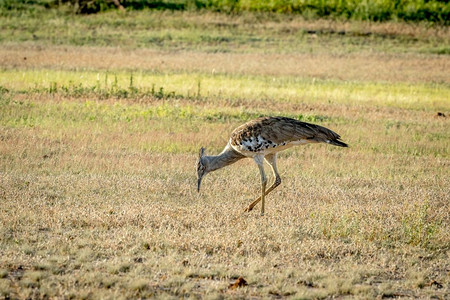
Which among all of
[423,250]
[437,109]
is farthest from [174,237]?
[437,109]

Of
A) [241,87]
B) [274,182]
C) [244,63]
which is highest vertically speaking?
[274,182]

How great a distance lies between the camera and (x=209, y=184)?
1105 cm

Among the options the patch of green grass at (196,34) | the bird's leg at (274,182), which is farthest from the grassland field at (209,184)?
the patch of green grass at (196,34)

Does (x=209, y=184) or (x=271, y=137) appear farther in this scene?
(x=209, y=184)

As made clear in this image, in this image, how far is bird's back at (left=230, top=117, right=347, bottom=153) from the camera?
9469mm

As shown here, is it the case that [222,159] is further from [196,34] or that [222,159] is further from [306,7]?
[306,7]

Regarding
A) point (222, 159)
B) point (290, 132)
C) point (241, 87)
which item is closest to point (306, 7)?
point (241, 87)

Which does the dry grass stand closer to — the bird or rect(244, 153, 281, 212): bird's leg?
rect(244, 153, 281, 212): bird's leg

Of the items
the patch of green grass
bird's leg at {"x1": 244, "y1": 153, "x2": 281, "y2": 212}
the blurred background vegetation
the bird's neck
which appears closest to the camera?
bird's leg at {"x1": 244, "y1": 153, "x2": 281, "y2": 212}

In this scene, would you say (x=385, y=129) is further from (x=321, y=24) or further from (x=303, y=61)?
(x=321, y=24)

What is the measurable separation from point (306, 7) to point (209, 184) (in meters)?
32.3

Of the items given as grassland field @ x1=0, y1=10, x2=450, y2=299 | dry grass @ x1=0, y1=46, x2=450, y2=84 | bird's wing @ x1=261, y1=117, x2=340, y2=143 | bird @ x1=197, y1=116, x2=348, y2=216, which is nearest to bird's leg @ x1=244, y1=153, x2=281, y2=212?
bird @ x1=197, y1=116, x2=348, y2=216

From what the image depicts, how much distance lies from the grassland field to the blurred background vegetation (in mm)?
12247

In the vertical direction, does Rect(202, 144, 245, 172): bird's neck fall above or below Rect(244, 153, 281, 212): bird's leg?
above
